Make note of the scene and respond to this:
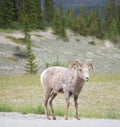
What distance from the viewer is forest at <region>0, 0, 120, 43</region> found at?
92.8m

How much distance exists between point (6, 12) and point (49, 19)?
2869cm

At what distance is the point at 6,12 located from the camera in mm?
91875

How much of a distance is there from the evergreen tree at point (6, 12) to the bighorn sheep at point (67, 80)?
74.0 m

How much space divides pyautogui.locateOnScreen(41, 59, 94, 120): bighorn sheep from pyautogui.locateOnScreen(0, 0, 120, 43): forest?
62431 mm

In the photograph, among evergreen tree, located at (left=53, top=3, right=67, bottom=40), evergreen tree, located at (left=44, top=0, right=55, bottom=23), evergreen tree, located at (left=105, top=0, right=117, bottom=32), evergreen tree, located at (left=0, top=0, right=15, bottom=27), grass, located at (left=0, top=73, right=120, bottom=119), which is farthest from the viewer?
evergreen tree, located at (left=105, top=0, right=117, bottom=32)

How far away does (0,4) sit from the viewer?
296 ft

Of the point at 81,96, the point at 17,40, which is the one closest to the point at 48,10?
the point at 17,40

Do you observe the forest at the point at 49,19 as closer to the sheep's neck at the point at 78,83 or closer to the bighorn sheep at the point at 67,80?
the bighorn sheep at the point at 67,80

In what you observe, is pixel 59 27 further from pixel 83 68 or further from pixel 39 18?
pixel 83 68

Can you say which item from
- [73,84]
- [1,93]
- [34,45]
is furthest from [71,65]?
[34,45]

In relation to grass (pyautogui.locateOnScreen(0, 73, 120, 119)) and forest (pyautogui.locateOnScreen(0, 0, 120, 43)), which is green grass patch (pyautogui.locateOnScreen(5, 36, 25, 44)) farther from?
grass (pyautogui.locateOnScreen(0, 73, 120, 119))

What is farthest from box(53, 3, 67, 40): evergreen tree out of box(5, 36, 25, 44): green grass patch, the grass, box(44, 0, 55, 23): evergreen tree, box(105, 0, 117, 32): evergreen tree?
the grass

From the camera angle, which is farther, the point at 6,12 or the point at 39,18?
the point at 39,18

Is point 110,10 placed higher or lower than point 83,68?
lower
